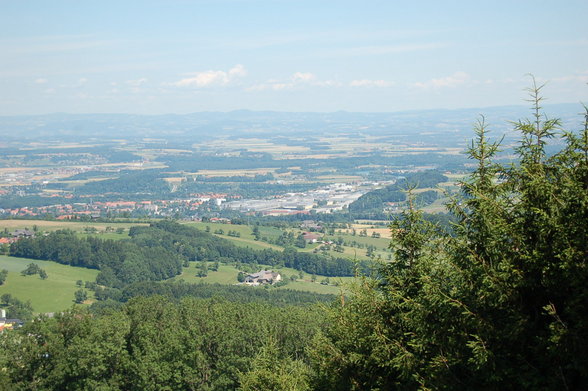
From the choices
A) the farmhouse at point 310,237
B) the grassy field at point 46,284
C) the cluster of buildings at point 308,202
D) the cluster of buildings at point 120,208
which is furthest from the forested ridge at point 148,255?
the cluster of buildings at point 120,208

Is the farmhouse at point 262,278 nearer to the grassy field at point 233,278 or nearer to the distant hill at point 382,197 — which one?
the grassy field at point 233,278

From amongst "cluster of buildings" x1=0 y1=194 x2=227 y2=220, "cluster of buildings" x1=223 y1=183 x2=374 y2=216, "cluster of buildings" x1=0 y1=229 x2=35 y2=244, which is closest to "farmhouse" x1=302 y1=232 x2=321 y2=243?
"cluster of buildings" x1=223 y1=183 x2=374 y2=216

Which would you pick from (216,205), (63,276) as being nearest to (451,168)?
(216,205)

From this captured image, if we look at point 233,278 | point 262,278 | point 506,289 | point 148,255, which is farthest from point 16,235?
point 506,289

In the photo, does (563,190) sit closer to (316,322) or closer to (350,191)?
(316,322)

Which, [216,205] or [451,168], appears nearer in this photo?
[216,205]

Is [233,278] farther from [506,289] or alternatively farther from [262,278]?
[506,289]
